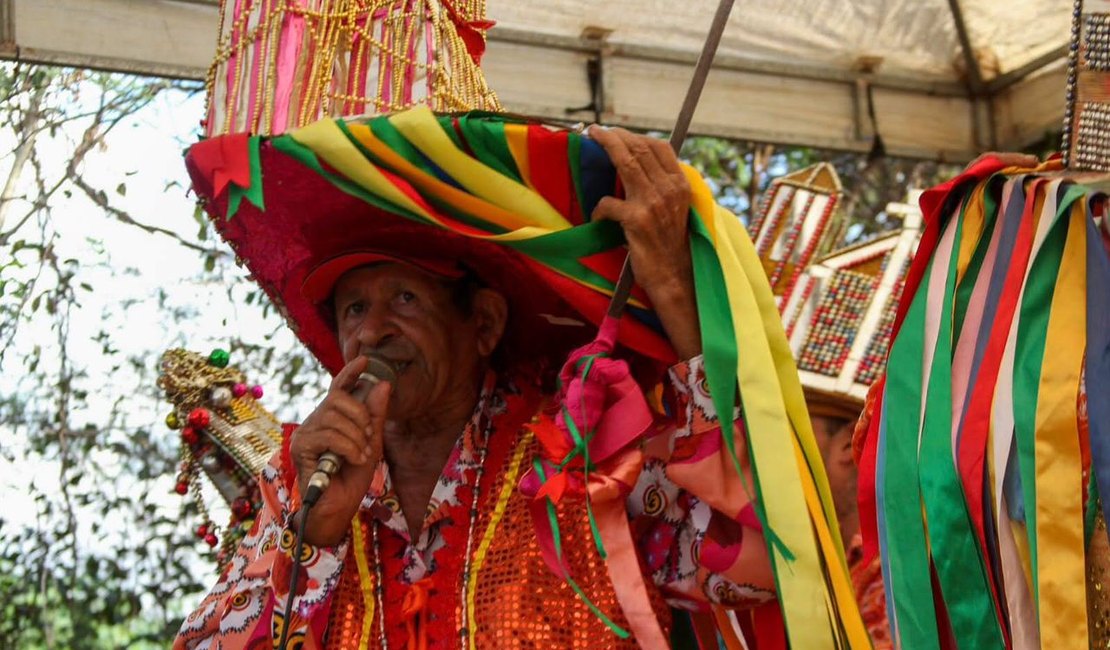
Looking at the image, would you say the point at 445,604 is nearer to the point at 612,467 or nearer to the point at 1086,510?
the point at 612,467

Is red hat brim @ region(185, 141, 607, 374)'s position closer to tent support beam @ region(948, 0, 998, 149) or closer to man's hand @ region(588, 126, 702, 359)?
man's hand @ region(588, 126, 702, 359)

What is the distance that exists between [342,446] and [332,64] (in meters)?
1.07

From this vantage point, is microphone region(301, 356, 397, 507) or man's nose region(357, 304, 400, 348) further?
man's nose region(357, 304, 400, 348)

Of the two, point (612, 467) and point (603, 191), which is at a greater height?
point (603, 191)

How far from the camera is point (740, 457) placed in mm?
2686

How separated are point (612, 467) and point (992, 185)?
2.88 feet

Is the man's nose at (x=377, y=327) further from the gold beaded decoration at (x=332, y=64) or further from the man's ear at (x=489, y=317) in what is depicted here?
the gold beaded decoration at (x=332, y=64)

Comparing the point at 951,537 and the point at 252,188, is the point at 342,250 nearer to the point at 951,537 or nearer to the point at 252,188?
the point at 252,188

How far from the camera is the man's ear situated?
3.27m

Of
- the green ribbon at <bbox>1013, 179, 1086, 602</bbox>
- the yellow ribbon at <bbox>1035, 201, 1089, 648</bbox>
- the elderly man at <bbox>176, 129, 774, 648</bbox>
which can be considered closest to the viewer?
the yellow ribbon at <bbox>1035, 201, 1089, 648</bbox>

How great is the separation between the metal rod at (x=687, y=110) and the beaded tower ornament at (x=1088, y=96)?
25.7 inches

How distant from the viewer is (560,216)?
9.48 feet

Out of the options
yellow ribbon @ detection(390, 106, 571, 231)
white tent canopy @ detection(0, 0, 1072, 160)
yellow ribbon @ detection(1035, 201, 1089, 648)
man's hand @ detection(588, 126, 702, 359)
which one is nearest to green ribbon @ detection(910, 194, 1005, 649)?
yellow ribbon @ detection(1035, 201, 1089, 648)

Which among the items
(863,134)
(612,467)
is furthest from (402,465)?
(863,134)
